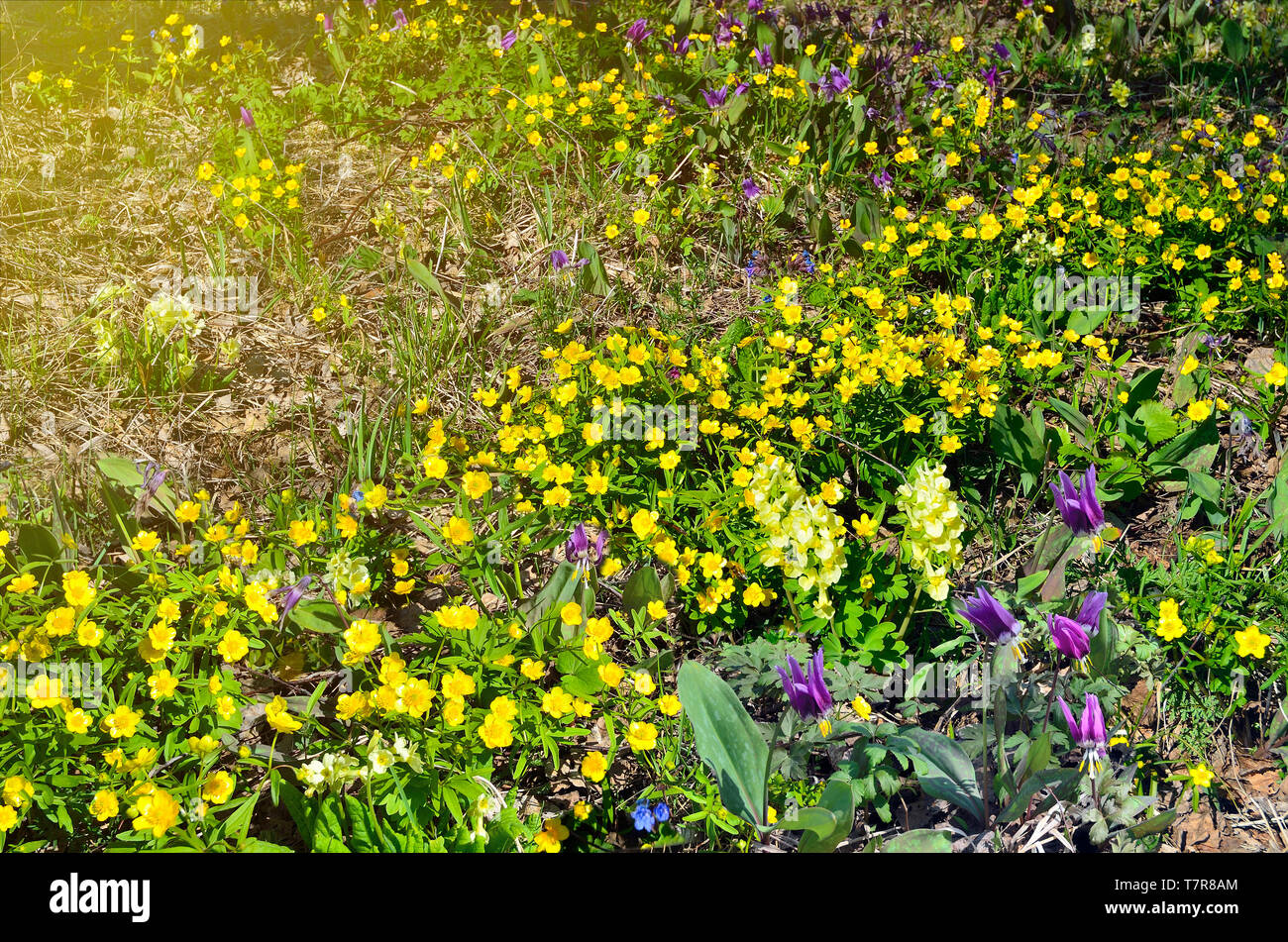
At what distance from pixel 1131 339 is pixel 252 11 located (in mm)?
4135

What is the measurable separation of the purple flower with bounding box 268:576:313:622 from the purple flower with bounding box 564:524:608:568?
0.63 m

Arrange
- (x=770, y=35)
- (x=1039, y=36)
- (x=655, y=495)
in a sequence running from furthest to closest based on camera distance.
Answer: (x=1039, y=36) → (x=770, y=35) → (x=655, y=495)

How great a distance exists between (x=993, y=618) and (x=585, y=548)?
3.09 feet

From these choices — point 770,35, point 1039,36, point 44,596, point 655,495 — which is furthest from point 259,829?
point 1039,36

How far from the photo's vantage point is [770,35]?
388 cm

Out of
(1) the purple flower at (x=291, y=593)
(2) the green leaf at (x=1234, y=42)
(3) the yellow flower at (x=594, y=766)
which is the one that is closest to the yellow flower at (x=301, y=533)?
(1) the purple flower at (x=291, y=593)

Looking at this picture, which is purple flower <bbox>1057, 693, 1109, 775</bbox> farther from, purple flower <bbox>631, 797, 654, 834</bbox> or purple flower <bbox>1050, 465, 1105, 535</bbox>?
purple flower <bbox>631, 797, 654, 834</bbox>

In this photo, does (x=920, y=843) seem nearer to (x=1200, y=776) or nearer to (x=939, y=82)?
(x=1200, y=776)

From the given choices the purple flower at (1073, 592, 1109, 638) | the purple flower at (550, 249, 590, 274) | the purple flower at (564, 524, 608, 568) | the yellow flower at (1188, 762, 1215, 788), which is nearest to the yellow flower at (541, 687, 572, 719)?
the purple flower at (564, 524, 608, 568)

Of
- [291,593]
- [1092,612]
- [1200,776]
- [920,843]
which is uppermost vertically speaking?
[291,593]

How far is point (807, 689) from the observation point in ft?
6.09

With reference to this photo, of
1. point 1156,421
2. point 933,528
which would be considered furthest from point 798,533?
point 1156,421
